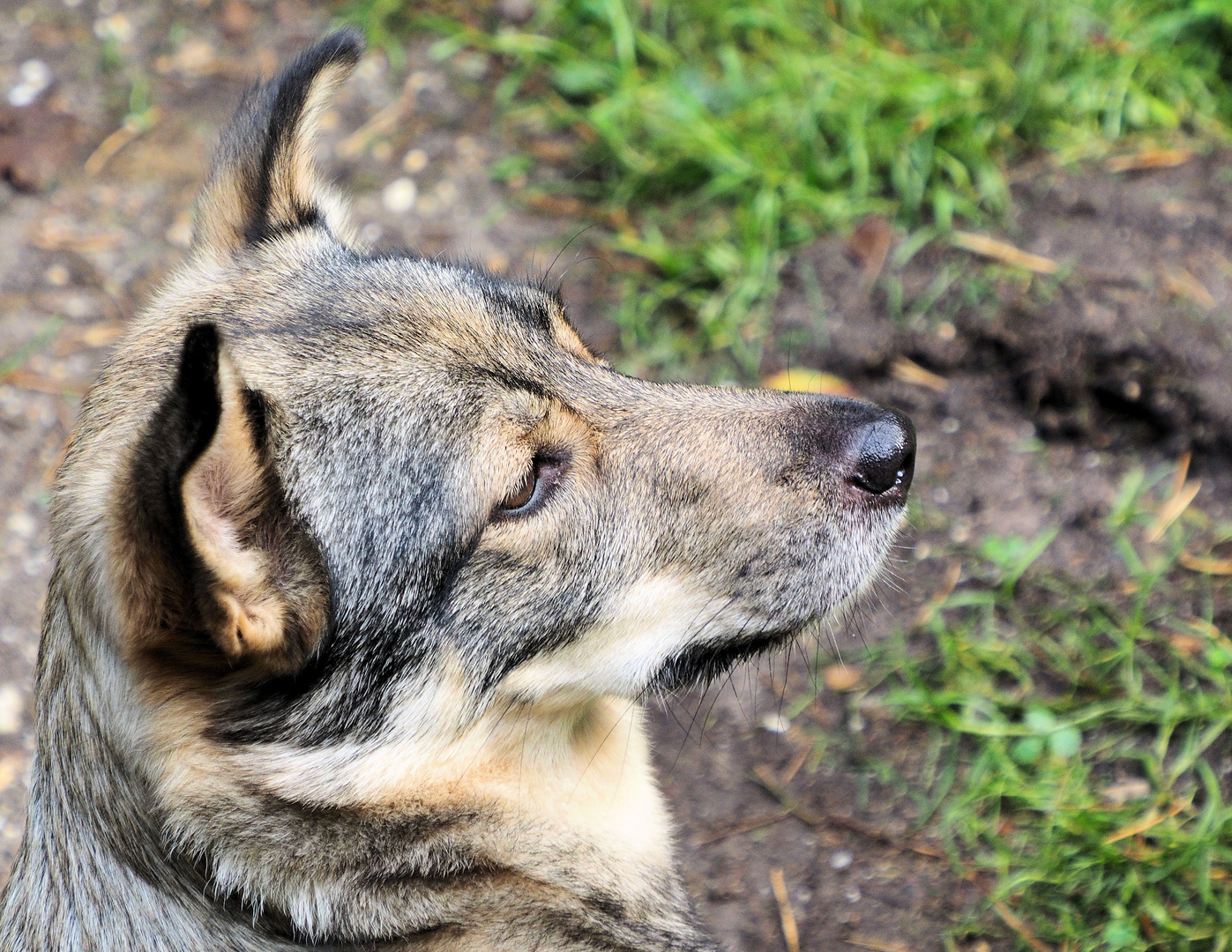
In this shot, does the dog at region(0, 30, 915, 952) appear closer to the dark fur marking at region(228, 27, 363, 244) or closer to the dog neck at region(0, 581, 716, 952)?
the dog neck at region(0, 581, 716, 952)

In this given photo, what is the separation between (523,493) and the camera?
2.81 meters

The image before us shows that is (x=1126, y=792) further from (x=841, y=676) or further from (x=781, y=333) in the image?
(x=781, y=333)

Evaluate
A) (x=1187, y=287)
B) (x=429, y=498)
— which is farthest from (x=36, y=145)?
(x=1187, y=287)

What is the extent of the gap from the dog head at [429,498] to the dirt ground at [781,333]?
1.05 meters

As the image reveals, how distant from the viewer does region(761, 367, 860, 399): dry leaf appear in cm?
501

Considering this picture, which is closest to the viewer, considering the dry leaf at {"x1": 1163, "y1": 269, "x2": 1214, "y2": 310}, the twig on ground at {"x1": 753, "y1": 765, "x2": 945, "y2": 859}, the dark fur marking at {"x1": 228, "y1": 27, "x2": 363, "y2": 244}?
the dark fur marking at {"x1": 228, "y1": 27, "x2": 363, "y2": 244}

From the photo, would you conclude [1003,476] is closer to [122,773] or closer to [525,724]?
[525,724]

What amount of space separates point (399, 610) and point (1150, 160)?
4.21 metres

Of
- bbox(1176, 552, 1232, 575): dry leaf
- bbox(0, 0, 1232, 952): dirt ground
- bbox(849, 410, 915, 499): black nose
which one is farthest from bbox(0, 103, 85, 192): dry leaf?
bbox(1176, 552, 1232, 575): dry leaf

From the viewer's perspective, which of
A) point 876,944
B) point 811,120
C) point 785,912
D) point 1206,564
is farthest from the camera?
point 811,120

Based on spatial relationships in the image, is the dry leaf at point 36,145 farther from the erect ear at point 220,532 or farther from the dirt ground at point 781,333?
the erect ear at point 220,532

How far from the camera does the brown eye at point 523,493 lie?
109 inches

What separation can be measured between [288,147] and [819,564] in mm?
1924

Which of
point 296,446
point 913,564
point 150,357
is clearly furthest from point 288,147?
point 913,564
